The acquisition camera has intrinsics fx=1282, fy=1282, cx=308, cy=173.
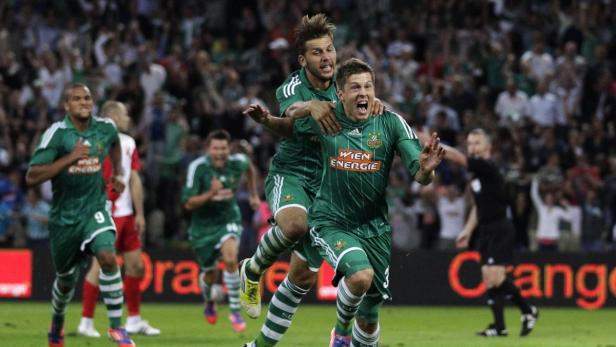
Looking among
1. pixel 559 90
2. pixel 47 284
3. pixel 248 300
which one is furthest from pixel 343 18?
pixel 248 300

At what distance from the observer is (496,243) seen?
1591 centimetres

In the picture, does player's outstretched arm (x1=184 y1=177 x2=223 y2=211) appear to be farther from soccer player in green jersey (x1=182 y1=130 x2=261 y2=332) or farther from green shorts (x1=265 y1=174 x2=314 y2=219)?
green shorts (x1=265 y1=174 x2=314 y2=219)

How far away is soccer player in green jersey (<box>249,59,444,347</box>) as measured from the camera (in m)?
10.2

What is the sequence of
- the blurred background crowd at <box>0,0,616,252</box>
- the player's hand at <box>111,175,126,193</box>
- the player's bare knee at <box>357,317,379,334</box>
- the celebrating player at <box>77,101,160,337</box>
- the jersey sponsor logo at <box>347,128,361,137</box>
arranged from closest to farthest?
the jersey sponsor logo at <box>347,128,361,137</box> < the player's bare knee at <box>357,317,379,334</box> < the player's hand at <box>111,175,126,193</box> < the celebrating player at <box>77,101,160,337</box> < the blurred background crowd at <box>0,0,616,252</box>

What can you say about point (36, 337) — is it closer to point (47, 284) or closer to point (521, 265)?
point (47, 284)

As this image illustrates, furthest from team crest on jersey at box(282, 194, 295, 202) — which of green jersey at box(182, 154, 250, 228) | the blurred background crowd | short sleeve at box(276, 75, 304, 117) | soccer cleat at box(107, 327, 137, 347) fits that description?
the blurred background crowd

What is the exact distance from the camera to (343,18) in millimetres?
28125

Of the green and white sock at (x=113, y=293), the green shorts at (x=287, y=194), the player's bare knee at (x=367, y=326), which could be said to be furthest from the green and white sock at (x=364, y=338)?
the green and white sock at (x=113, y=293)

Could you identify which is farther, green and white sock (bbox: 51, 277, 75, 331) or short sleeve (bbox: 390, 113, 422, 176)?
green and white sock (bbox: 51, 277, 75, 331)

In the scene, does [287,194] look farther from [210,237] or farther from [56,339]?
[210,237]

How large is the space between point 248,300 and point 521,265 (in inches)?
414

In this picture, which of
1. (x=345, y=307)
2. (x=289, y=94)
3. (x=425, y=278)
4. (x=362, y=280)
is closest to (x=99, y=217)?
(x=289, y=94)

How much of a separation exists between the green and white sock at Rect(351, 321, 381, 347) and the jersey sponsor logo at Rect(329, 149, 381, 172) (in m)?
1.35

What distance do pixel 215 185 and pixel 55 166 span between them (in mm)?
4421
